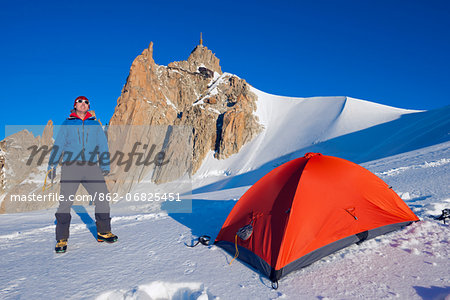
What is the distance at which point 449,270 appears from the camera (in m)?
2.72

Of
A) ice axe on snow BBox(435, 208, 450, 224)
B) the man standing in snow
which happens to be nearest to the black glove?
the man standing in snow

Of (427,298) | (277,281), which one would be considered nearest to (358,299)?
(427,298)

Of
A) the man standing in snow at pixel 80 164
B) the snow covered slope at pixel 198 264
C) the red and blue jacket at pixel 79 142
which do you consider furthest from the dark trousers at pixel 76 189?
the snow covered slope at pixel 198 264

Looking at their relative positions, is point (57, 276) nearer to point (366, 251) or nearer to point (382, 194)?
point (366, 251)

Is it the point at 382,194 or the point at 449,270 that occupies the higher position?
the point at 382,194

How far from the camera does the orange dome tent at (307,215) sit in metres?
3.02

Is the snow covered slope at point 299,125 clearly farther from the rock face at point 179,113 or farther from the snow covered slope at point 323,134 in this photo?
the rock face at point 179,113

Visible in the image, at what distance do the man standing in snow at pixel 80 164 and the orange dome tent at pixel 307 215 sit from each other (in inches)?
88.8

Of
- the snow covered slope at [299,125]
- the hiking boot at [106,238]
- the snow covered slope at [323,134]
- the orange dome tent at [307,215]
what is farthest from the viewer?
the snow covered slope at [299,125]

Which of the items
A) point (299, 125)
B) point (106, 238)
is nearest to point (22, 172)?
point (299, 125)

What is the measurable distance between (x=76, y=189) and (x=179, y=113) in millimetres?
52403

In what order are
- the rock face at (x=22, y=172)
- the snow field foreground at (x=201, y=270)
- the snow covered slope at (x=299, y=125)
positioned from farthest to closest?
the rock face at (x=22, y=172) < the snow covered slope at (x=299, y=125) < the snow field foreground at (x=201, y=270)

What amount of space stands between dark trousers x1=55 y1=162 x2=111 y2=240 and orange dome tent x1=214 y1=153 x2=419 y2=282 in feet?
7.21

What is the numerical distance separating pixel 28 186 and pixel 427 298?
326 feet
